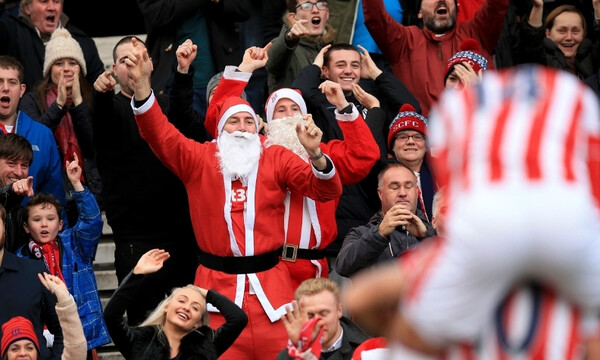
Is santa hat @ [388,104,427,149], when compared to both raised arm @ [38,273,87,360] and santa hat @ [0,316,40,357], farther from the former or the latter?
santa hat @ [0,316,40,357]

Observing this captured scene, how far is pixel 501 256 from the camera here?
239 cm

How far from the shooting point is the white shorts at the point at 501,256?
237cm

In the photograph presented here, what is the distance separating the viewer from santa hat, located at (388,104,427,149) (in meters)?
8.26

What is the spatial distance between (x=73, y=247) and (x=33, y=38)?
2.98m

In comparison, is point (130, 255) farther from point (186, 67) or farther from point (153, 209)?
point (186, 67)

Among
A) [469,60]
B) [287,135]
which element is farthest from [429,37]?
[287,135]

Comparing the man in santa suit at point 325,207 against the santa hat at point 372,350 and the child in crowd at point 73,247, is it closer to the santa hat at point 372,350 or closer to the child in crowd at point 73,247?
the child in crowd at point 73,247

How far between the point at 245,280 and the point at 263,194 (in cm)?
56

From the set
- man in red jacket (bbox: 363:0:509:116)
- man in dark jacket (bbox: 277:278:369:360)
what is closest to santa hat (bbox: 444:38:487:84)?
man in red jacket (bbox: 363:0:509:116)

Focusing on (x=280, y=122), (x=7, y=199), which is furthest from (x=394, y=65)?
(x=7, y=199)

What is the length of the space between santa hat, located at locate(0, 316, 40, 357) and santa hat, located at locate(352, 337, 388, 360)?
2.05 metres

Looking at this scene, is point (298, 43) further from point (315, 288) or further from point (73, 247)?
point (315, 288)

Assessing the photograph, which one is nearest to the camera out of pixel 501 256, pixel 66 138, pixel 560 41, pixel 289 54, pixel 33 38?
pixel 501 256

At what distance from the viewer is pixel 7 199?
25.1 ft
